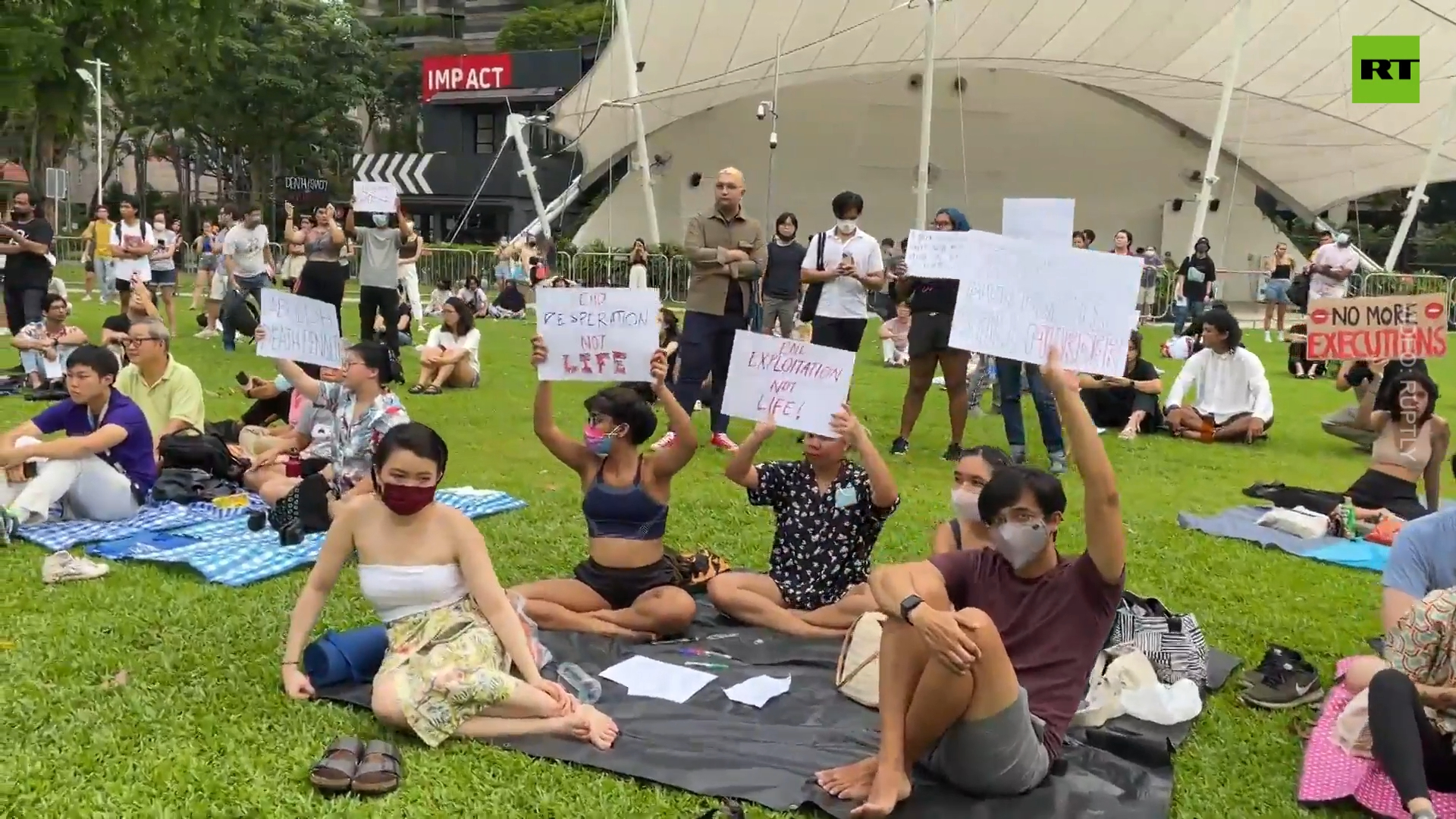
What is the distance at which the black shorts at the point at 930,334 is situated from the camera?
28.4 feet

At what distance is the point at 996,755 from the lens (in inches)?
137

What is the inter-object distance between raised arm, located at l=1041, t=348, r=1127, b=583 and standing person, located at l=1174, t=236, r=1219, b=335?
53.4ft

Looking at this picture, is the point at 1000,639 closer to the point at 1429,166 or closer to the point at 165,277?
the point at 165,277

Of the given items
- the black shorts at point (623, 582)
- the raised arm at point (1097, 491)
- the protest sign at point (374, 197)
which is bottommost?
the black shorts at point (623, 582)

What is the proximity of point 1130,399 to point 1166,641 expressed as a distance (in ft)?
22.9

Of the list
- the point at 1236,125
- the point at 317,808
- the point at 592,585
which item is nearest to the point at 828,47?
the point at 1236,125

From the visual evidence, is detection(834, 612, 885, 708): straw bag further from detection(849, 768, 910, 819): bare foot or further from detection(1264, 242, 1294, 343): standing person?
detection(1264, 242, 1294, 343): standing person

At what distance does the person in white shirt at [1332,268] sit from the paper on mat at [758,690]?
16.7m

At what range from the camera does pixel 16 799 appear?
135 inches

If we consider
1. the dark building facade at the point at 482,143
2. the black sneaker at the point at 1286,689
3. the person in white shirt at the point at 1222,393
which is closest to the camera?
the black sneaker at the point at 1286,689

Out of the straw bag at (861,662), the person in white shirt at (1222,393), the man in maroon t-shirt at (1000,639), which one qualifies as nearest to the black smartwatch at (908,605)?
the man in maroon t-shirt at (1000,639)

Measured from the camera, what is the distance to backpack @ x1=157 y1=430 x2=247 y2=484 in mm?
7422

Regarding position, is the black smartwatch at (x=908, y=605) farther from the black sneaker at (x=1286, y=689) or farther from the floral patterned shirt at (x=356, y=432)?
the floral patterned shirt at (x=356, y=432)

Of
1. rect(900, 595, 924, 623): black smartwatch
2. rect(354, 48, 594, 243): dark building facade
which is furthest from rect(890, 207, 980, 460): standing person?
rect(354, 48, 594, 243): dark building facade
